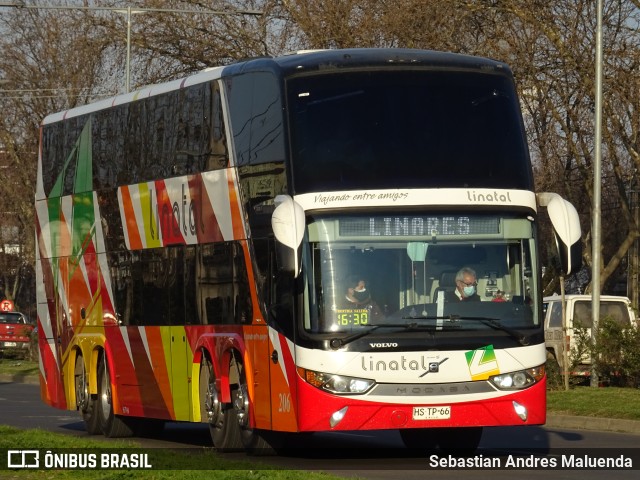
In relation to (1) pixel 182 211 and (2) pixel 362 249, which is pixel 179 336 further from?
(2) pixel 362 249

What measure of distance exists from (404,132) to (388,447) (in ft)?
14.4

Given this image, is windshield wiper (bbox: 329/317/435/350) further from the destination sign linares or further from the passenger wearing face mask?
the destination sign linares

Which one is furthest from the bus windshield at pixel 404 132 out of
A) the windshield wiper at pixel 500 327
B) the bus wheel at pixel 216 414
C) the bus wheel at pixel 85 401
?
the bus wheel at pixel 85 401

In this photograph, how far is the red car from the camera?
194ft

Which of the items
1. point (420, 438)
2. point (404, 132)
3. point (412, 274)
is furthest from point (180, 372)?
point (404, 132)

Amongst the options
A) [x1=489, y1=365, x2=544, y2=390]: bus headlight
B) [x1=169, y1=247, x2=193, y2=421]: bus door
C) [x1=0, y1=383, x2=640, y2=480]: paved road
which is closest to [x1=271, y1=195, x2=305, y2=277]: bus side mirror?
[x1=0, y1=383, x2=640, y2=480]: paved road

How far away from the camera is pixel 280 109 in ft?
51.2

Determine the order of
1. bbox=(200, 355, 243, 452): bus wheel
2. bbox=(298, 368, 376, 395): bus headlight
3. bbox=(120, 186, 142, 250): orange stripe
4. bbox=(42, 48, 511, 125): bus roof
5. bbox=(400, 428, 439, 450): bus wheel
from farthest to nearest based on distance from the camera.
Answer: bbox=(120, 186, 142, 250): orange stripe
bbox=(400, 428, 439, 450): bus wheel
bbox=(200, 355, 243, 452): bus wheel
bbox=(42, 48, 511, 125): bus roof
bbox=(298, 368, 376, 395): bus headlight

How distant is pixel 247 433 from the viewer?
16703 mm

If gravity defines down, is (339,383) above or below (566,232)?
below

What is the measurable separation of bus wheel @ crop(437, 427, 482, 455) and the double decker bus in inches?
1.1

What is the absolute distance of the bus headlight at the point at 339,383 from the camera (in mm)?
14898

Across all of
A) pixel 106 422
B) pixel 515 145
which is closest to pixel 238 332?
pixel 515 145

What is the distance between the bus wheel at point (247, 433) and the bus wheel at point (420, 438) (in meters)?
1.68
